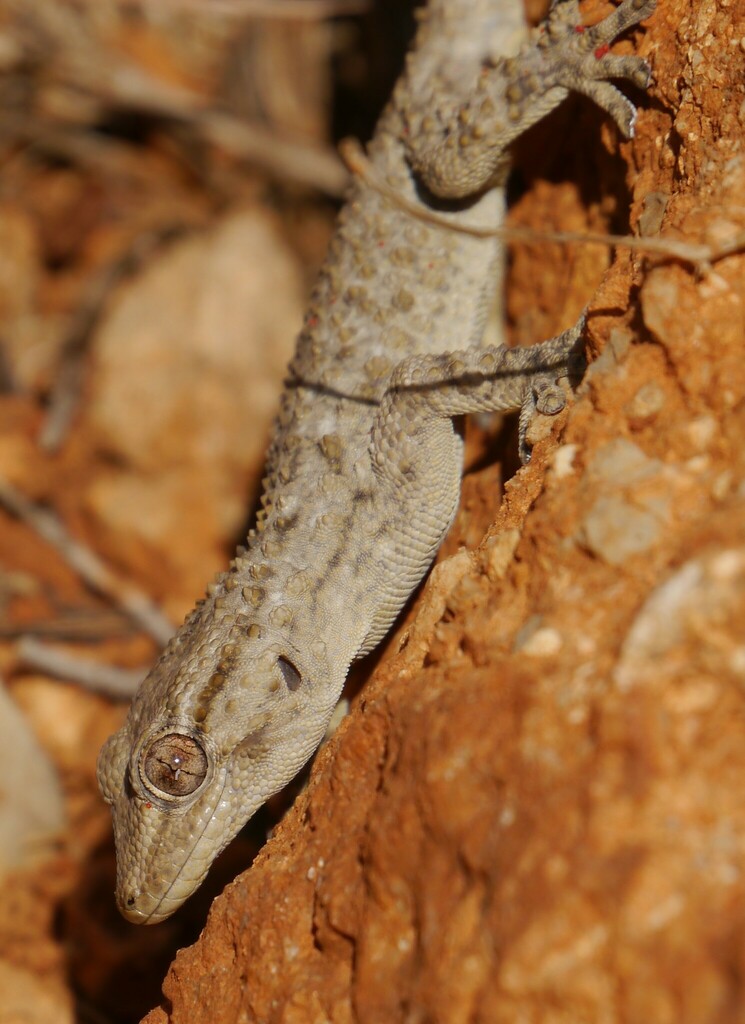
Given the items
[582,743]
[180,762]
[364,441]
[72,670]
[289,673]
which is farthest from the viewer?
[72,670]

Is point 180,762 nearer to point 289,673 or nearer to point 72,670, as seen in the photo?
point 289,673

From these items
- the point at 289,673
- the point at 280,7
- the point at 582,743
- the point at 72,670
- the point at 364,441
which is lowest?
the point at 72,670

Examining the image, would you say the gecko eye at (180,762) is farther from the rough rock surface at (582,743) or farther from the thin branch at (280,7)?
the thin branch at (280,7)

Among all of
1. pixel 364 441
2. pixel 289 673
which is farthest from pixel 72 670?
pixel 364 441

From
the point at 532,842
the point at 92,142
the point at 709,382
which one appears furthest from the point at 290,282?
the point at 532,842

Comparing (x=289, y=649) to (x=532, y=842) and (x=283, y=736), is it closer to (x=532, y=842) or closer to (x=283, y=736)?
(x=283, y=736)

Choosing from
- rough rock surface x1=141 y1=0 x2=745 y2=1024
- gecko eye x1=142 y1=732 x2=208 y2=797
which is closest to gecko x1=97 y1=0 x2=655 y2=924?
gecko eye x1=142 y1=732 x2=208 y2=797

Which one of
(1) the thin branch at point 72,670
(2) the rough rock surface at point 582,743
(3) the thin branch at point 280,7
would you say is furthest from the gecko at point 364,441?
(3) the thin branch at point 280,7
